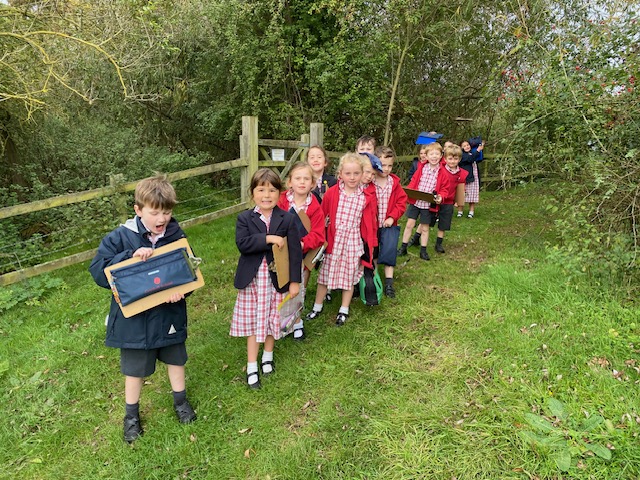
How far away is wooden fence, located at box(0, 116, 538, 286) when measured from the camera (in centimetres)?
497

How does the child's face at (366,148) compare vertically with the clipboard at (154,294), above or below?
above

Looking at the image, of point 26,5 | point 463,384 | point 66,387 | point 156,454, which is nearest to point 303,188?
point 463,384

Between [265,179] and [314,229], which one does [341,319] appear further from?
[265,179]

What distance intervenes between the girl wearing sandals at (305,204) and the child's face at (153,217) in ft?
4.33

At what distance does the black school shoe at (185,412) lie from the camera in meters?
3.15

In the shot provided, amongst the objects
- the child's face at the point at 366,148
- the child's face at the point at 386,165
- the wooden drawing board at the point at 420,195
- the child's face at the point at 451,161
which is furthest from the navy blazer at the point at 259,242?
the child's face at the point at 451,161

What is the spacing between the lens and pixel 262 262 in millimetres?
3277

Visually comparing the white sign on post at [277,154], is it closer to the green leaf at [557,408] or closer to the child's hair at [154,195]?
the child's hair at [154,195]

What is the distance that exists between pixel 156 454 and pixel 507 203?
29.6ft

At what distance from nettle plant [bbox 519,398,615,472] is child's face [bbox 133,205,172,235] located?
103 inches

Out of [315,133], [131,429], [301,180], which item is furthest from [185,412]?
[315,133]

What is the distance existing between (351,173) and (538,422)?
2.41 metres

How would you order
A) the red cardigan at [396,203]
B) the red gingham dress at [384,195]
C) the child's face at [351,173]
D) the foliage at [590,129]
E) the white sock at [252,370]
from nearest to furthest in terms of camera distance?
the white sock at [252,370] < the foliage at [590,129] < the child's face at [351,173] < the red cardigan at [396,203] < the red gingham dress at [384,195]

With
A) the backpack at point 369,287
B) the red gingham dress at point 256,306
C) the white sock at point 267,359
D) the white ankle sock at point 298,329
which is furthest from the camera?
the backpack at point 369,287
